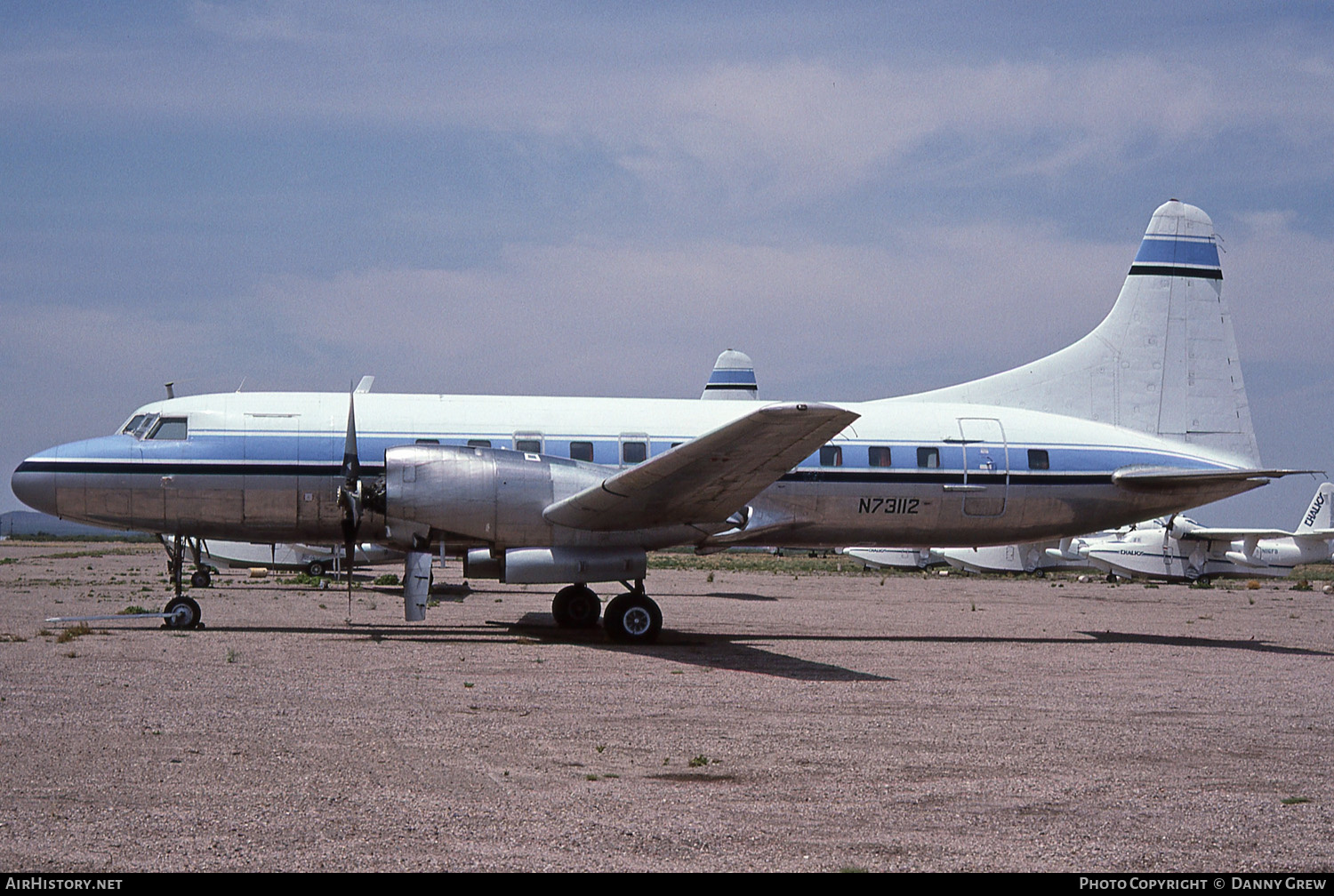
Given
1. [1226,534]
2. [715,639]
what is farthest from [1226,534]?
[715,639]

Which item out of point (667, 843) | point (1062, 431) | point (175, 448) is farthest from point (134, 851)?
point (1062, 431)

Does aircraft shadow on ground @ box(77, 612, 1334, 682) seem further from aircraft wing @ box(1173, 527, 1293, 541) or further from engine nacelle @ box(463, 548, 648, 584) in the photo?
aircraft wing @ box(1173, 527, 1293, 541)

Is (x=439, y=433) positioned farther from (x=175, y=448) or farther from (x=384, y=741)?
(x=384, y=741)

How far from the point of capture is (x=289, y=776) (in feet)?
22.1

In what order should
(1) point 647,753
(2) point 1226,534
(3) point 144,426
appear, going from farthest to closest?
1. (2) point 1226,534
2. (3) point 144,426
3. (1) point 647,753

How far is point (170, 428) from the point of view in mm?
16453

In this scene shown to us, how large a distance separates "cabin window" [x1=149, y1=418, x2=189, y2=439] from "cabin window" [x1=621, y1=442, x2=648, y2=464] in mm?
6428

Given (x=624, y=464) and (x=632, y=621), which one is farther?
(x=624, y=464)

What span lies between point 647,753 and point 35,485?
12141mm


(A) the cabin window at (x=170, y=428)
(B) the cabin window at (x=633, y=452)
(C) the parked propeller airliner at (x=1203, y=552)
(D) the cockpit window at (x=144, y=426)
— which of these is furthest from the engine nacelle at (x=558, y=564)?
(C) the parked propeller airliner at (x=1203, y=552)

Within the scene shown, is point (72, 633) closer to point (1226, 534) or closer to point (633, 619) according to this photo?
point (633, 619)

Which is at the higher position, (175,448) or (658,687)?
(175,448)

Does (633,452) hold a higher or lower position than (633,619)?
higher

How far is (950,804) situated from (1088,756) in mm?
2138
